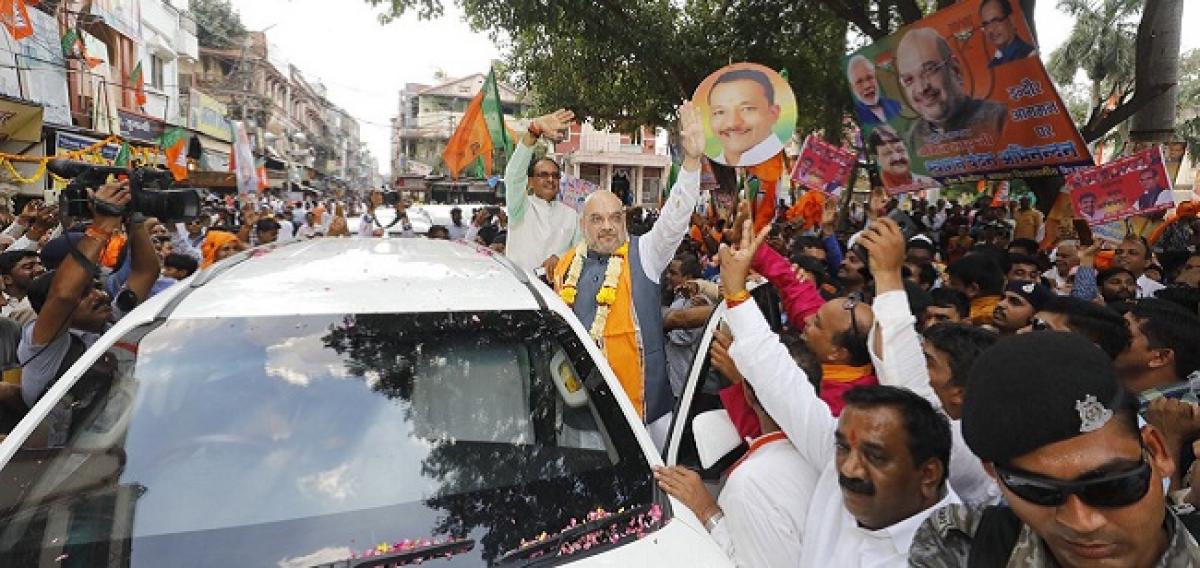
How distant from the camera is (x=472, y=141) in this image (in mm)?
9641

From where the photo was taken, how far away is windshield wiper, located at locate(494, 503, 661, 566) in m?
1.76

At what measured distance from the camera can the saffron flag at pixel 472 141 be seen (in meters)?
9.52

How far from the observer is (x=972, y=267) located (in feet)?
15.5

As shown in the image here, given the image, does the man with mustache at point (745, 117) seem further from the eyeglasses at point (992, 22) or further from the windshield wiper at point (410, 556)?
the windshield wiper at point (410, 556)

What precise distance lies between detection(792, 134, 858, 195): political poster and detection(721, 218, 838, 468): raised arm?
7461 millimetres

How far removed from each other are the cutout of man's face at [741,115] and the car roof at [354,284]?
197 cm

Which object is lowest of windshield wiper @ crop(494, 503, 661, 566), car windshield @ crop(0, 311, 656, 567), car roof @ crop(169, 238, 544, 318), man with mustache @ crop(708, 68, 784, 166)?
windshield wiper @ crop(494, 503, 661, 566)

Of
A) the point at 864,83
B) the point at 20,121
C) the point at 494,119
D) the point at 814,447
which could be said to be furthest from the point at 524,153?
the point at 20,121

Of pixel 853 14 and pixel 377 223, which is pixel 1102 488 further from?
pixel 377 223

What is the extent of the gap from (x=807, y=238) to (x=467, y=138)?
15.2 ft

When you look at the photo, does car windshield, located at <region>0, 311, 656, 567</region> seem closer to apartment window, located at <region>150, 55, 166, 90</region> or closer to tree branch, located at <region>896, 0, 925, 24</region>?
tree branch, located at <region>896, 0, 925, 24</region>

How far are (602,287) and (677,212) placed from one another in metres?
0.48

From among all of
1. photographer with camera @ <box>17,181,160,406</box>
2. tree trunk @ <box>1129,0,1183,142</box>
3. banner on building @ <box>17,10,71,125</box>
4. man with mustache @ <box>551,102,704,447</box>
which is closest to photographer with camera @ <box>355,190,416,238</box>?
photographer with camera @ <box>17,181,160,406</box>

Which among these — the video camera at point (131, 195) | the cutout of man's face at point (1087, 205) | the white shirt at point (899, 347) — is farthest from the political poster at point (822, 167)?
the white shirt at point (899, 347)
